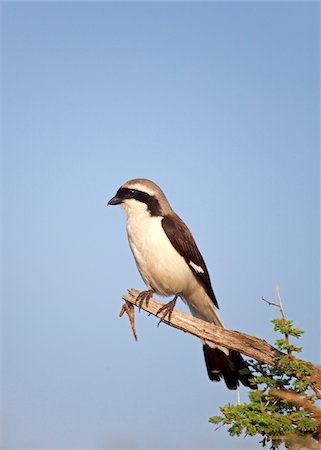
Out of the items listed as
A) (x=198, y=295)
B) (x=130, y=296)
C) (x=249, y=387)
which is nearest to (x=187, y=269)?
(x=198, y=295)

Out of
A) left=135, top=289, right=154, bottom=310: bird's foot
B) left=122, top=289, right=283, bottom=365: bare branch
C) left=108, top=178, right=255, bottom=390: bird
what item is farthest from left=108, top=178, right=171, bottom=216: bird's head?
left=122, top=289, right=283, bottom=365: bare branch

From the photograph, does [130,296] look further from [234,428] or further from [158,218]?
[234,428]

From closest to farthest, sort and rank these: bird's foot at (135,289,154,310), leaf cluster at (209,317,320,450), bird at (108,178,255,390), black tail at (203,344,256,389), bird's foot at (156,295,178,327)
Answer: leaf cluster at (209,317,320,450), bird's foot at (156,295,178,327), bird's foot at (135,289,154,310), black tail at (203,344,256,389), bird at (108,178,255,390)

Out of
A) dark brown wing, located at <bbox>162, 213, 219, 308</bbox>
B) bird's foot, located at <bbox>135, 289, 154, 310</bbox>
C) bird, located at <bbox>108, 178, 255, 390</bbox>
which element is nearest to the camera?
bird's foot, located at <bbox>135, 289, 154, 310</bbox>

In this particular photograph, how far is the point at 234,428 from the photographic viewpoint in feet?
17.8

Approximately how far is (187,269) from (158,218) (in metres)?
0.70

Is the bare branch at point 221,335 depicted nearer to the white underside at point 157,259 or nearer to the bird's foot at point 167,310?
the bird's foot at point 167,310

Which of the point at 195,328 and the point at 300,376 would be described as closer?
the point at 300,376

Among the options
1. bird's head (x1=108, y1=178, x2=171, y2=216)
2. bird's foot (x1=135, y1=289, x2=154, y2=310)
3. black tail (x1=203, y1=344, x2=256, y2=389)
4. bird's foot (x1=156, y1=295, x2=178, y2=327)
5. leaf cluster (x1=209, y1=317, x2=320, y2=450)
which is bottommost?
leaf cluster (x1=209, y1=317, x2=320, y2=450)

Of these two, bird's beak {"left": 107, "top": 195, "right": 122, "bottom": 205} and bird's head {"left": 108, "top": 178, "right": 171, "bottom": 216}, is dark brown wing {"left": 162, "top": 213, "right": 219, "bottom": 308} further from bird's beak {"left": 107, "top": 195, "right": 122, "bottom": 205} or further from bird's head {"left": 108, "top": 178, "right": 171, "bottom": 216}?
bird's beak {"left": 107, "top": 195, "right": 122, "bottom": 205}

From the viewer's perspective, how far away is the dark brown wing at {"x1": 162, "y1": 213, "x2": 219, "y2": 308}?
7691 mm

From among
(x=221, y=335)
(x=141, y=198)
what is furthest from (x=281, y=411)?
(x=141, y=198)

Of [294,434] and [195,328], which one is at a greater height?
[195,328]

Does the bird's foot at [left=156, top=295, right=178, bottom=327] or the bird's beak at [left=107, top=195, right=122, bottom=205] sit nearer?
the bird's foot at [left=156, top=295, right=178, bottom=327]
